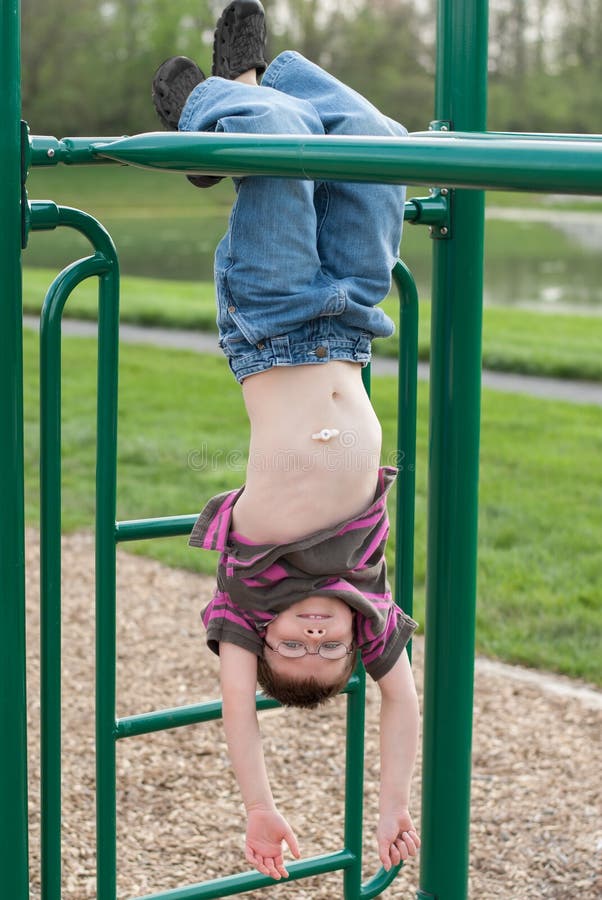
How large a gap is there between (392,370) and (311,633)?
6.28m

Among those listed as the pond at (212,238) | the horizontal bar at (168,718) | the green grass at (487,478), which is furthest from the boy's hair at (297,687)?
the pond at (212,238)

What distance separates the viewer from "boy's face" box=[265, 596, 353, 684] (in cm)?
185

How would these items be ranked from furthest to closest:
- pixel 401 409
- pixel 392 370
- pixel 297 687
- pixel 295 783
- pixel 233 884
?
pixel 392 370, pixel 295 783, pixel 401 409, pixel 233 884, pixel 297 687

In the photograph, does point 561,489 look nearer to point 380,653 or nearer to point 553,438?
point 553,438

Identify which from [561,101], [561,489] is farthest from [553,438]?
[561,101]

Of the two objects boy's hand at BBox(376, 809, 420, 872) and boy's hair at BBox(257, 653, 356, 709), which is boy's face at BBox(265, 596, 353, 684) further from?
boy's hand at BBox(376, 809, 420, 872)

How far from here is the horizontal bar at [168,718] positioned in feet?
7.18

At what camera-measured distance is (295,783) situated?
344cm

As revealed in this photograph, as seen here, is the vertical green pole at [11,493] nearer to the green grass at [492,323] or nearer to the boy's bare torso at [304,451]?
→ the boy's bare torso at [304,451]

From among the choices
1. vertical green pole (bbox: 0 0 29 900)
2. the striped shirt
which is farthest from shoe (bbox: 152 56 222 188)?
the striped shirt

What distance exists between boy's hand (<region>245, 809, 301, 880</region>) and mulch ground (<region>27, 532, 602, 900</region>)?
1066mm

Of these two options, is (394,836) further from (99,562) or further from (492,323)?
(492,323)

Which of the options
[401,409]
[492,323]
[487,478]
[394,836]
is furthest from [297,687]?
[492,323]

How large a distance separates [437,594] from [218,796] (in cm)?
123
